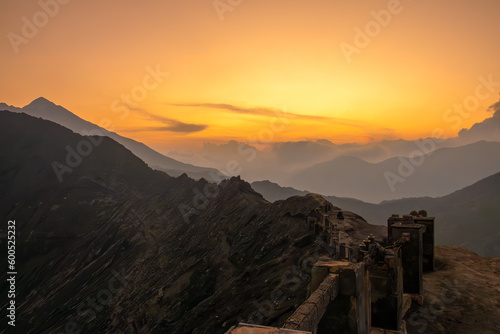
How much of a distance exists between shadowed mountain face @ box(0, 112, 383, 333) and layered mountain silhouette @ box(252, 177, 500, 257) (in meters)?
95.3

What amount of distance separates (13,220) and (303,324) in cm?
10167

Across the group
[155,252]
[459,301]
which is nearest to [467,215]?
[155,252]

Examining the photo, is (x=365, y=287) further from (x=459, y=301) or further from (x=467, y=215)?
(x=467, y=215)

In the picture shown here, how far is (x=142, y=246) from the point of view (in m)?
58.2

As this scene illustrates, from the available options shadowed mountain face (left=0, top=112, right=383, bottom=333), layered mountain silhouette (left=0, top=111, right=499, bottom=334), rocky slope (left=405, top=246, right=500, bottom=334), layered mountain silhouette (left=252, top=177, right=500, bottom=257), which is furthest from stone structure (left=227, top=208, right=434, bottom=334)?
layered mountain silhouette (left=252, top=177, right=500, bottom=257)

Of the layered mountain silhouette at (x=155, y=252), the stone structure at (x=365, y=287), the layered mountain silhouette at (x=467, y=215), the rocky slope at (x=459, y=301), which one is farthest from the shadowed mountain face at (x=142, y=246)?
the layered mountain silhouette at (x=467, y=215)

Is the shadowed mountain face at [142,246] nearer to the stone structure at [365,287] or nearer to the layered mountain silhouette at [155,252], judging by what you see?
the layered mountain silhouette at [155,252]

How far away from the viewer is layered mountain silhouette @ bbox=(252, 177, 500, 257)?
112m

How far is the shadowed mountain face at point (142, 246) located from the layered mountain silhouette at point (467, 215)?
313ft

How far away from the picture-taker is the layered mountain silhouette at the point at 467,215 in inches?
4417

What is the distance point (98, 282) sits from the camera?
52656mm

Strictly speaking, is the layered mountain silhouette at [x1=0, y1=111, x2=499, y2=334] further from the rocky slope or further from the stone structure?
the stone structure

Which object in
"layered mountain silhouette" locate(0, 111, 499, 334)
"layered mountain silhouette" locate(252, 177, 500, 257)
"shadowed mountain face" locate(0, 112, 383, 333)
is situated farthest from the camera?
"layered mountain silhouette" locate(252, 177, 500, 257)

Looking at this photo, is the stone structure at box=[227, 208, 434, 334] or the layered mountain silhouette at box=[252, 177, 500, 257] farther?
the layered mountain silhouette at box=[252, 177, 500, 257]
